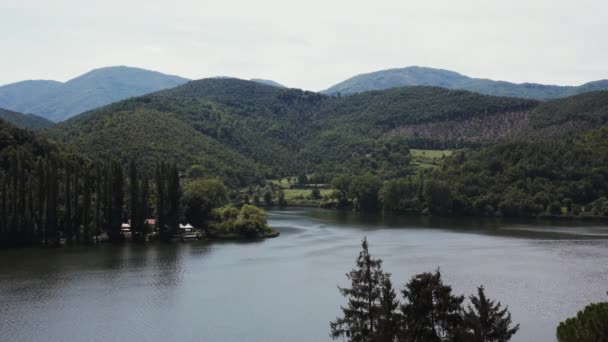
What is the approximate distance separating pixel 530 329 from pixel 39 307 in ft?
108

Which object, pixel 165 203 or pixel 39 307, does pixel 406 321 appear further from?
pixel 165 203

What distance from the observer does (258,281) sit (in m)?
53.2

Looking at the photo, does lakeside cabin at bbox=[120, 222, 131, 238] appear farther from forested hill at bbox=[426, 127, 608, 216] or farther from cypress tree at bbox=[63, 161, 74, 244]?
forested hill at bbox=[426, 127, 608, 216]

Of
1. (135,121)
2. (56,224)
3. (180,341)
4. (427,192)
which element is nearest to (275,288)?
(180,341)

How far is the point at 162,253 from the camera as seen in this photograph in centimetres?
6712

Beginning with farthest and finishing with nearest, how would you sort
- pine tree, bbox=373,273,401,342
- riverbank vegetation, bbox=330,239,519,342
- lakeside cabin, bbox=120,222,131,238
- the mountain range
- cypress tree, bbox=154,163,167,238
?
the mountain range < cypress tree, bbox=154,163,167,238 < lakeside cabin, bbox=120,222,131,238 < riverbank vegetation, bbox=330,239,519,342 < pine tree, bbox=373,273,401,342

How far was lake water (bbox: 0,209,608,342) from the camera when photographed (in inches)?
1558

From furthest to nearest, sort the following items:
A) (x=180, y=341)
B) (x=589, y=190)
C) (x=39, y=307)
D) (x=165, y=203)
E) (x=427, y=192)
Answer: (x=427, y=192) → (x=589, y=190) → (x=165, y=203) → (x=39, y=307) → (x=180, y=341)

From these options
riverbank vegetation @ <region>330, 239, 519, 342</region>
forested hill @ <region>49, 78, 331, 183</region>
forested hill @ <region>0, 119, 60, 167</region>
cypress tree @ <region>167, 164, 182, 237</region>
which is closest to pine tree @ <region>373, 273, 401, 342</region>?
riverbank vegetation @ <region>330, 239, 519, 342</region>

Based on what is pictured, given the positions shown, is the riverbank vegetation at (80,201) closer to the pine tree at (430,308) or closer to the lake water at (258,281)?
the lake water at (258,281)

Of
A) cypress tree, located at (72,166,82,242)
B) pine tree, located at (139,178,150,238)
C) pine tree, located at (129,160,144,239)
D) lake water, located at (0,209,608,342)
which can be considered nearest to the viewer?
lake water, located at (0,209,608,342)

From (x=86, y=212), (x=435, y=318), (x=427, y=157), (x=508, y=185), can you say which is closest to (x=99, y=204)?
(x=86, y=212)

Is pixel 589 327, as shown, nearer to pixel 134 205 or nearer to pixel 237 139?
pixel 134 205

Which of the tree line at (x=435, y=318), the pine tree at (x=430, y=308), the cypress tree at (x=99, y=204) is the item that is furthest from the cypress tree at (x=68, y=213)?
the pine tree at (x=430, y=308)
